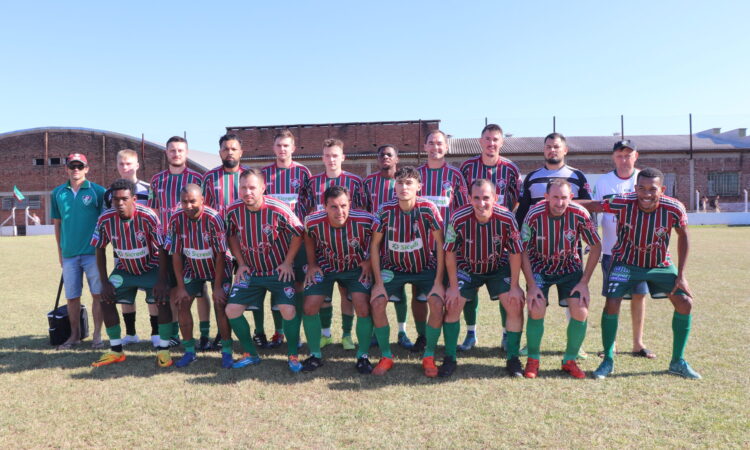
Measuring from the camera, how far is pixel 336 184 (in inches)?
179

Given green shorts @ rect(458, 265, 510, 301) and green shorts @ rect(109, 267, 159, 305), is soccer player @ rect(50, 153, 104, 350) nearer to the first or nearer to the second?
green shorts @ rect(109, 267, 159, 305)

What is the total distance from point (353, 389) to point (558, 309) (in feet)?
12.2

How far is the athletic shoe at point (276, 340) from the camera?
465 cm

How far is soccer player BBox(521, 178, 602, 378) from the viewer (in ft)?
12.2

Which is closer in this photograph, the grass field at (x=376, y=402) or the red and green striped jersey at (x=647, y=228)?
the grass field at (x=376, y=402)

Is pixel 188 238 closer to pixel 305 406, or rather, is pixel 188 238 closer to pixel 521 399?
pixel 305 406

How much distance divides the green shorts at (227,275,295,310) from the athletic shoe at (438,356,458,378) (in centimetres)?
137

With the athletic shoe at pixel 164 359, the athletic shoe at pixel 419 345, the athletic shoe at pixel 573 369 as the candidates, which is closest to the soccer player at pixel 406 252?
the athletic shoe at pixel 419 345

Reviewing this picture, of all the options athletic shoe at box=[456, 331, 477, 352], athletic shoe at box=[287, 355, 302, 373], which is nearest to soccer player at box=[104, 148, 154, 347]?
athletic shoe at box=[287, 355, 302, 373]

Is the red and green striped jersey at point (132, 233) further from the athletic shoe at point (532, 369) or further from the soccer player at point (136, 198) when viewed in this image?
the athletic shoe at point (532, 369)

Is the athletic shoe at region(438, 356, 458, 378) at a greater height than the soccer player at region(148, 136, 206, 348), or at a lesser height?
lesser

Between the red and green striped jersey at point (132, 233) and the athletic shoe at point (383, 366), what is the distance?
2.29m

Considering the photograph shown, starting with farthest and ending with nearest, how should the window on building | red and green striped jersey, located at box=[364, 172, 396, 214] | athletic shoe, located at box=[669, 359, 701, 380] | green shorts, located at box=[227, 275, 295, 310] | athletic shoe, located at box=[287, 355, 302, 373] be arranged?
1. the window on building
2. red and green striped jersey, located at box=[364, 172, 396, 214]
3. green shorts, located at box=[227, 275, 295, 310]
4. athletic shoe, located at box=[287, 355, 302, 373]
5. athletic shoe, located at box=[669, 359, 701, 380]

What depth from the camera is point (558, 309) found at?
608 centimetres
